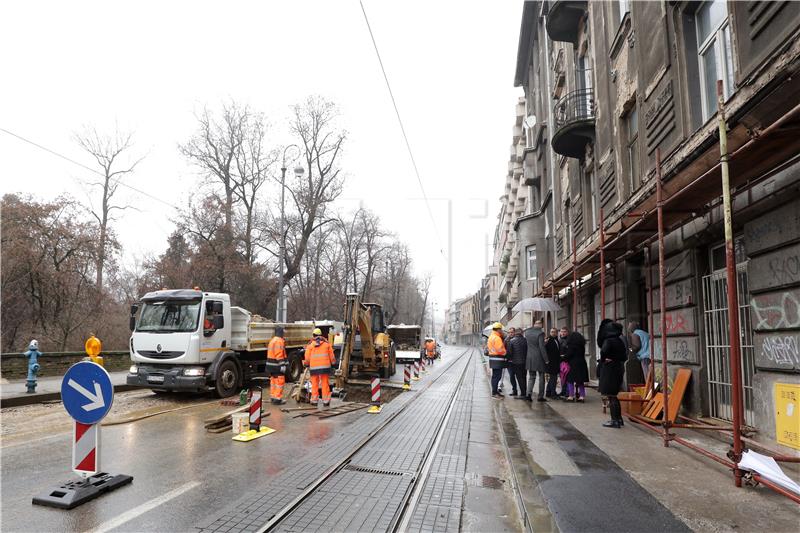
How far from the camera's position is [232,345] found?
14.6 metres

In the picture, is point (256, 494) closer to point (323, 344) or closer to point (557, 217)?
point (323, 344)

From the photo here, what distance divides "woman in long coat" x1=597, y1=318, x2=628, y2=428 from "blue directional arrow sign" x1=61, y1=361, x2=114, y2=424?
23.8ft

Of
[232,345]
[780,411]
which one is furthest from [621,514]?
[232,345]

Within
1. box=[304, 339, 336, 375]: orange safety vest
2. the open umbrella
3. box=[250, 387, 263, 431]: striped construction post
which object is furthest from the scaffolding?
box=[304, 339, 336, 375]: orange safety vest

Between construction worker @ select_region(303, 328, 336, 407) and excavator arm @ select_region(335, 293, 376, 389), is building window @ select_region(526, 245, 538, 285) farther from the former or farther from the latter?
construction worker @ select_region(303, 328, 336, 407)

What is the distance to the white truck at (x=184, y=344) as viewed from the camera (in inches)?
479

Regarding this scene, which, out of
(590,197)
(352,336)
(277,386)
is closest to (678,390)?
(277,386)

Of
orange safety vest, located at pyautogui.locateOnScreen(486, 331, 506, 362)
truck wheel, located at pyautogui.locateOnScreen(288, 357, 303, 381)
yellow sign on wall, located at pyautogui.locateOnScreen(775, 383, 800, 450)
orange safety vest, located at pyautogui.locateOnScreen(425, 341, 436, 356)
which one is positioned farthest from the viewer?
orange safety vest, located at pyautogui.locateOnScreen(425, 341, 436, 356)

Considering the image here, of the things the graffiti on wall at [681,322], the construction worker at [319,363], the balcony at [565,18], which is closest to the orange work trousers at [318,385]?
the construction worker at [319,363]

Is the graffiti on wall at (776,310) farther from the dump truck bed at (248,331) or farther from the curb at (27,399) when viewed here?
the curb at (27,399)

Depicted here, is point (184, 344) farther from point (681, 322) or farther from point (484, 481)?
point (681, 322)

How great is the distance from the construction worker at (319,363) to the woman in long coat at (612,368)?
18.9ft

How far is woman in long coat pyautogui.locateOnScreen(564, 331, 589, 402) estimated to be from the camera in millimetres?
11938

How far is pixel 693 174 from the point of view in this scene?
6656 mm
